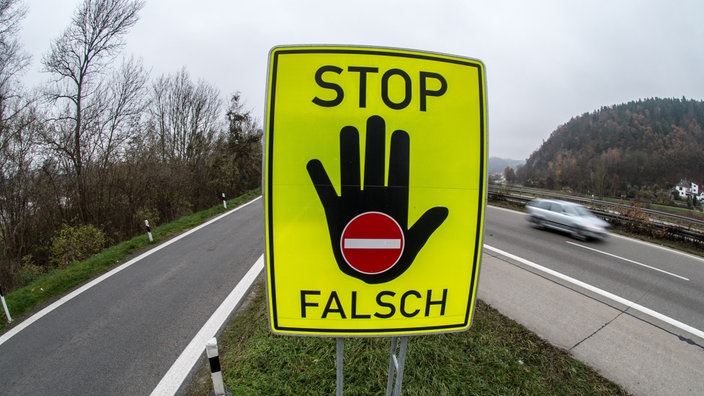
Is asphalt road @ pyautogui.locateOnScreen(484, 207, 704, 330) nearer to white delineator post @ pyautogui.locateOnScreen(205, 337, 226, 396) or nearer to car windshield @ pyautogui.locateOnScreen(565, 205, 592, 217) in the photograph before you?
car windshield @ pyautogui.locateOnScreen(565, 205, 592, 217)

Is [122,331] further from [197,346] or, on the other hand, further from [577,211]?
[577,211]

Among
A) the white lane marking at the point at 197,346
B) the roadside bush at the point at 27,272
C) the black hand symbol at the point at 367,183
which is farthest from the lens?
the roadside bush at the point at 27,272

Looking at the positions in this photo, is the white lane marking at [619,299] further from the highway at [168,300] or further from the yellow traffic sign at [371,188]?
the yellow traffic sign at [371,188]

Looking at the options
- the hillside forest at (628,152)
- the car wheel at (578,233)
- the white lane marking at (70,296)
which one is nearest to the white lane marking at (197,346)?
the white lane marking at (70,296)

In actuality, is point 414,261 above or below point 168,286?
above

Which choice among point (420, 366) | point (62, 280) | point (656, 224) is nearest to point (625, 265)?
point (656, 224)

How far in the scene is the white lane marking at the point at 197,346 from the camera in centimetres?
388

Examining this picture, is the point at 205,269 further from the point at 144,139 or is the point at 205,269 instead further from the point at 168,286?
the point at 144,139

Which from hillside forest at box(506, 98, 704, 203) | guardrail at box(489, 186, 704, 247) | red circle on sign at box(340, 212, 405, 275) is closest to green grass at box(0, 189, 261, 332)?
red circle on sign at box(340, 212, 405, 275)

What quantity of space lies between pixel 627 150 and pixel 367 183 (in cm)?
8610

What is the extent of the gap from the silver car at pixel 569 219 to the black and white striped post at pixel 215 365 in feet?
44.4

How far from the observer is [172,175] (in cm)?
2038

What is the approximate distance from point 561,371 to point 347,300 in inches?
172

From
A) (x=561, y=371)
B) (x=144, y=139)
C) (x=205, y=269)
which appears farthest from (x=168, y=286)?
(x=144, y=139)
